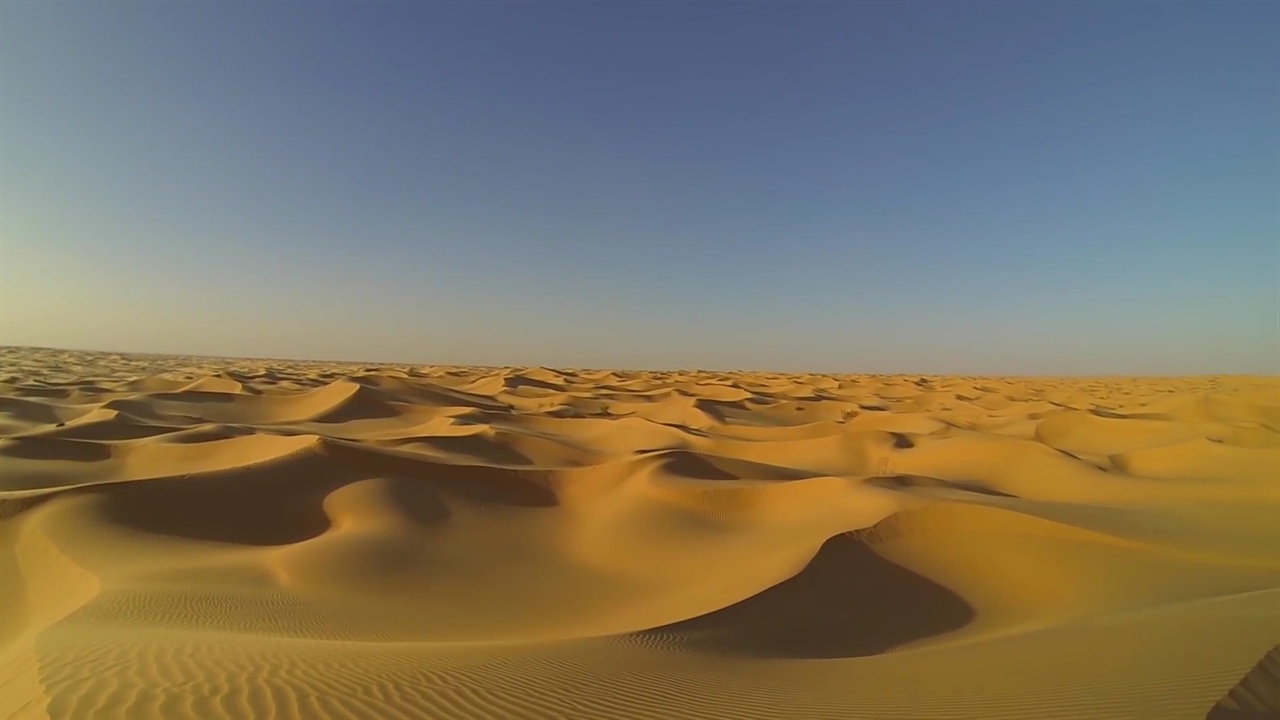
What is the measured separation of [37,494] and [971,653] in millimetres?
15079

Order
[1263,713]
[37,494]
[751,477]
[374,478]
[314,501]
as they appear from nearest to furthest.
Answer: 1. [1263,713]
2. [37,494]
3. [314,501]
4. [374,478]
5. [751,477]

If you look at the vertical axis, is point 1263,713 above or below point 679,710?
above

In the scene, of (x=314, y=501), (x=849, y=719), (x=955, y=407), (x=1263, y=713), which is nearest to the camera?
(x=1263, y=713)

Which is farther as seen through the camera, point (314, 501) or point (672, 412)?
point (672, 412)

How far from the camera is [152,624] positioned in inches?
285

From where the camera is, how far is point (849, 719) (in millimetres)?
4727

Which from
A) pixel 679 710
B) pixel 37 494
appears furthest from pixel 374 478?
pixel 679 710

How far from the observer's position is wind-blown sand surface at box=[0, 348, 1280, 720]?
16.8ft

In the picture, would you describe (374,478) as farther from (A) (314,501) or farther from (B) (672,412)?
(B) (672,412)

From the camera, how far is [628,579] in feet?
34.4

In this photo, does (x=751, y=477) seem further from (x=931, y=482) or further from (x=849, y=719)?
(x=849, y=719)

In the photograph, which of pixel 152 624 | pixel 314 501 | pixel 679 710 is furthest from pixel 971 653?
pixel 314 501

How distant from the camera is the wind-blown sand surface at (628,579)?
512 centimetres

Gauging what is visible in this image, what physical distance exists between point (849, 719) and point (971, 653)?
203cm
